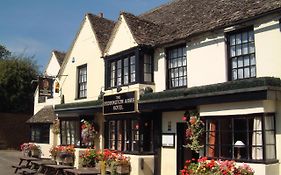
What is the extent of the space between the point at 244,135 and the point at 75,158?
11.0 meters

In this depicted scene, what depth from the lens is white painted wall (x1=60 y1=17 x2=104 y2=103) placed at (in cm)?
1969

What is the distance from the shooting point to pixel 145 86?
16094 millimetres

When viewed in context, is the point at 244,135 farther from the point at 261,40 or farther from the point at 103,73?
the point at 103,73

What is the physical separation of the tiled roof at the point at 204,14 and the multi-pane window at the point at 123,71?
1.72 meters

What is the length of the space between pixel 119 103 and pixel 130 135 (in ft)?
4.71

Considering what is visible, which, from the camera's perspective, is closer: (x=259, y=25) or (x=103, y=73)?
(x=259, y=25)

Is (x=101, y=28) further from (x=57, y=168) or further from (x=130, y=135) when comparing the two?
(x=57, y=168)

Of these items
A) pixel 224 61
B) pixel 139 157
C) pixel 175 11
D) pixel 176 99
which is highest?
pixel 175 11

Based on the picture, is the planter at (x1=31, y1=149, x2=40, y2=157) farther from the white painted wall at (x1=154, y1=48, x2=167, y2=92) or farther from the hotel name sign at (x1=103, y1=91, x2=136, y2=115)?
the white painted wall at (x1=154, y1=48, x2=167, y2=92)

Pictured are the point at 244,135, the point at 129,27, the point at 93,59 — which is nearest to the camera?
the point at 244,135

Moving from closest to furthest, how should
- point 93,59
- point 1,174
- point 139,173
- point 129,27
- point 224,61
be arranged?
point 224,61
point 139,173
point 129,27
point 1,174
point 93,59

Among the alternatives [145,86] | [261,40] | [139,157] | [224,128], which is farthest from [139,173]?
[261,40]

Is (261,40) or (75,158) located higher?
(261,40)

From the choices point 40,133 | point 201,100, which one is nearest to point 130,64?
point 201,100
